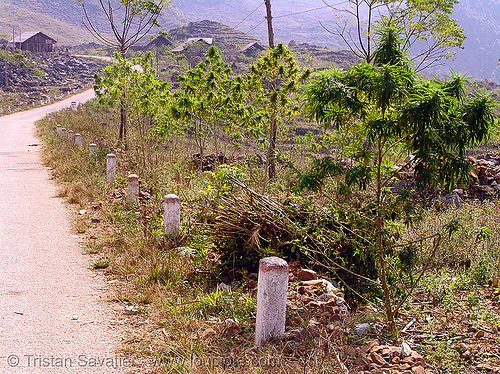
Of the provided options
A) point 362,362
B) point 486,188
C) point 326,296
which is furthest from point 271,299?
point 486,188

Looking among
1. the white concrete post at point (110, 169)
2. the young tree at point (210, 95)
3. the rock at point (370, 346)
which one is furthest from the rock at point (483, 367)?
the white concrete post at point (110, 169)

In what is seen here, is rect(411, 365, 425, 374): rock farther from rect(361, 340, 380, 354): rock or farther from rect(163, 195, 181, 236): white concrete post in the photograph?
rect(163, 195, 181, 236): white concrete post

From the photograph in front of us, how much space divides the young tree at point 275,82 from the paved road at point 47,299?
4.98 meters

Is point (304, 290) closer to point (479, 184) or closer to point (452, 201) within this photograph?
point (452, 201)

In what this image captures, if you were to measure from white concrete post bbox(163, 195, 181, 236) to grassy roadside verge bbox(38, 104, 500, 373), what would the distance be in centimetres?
16

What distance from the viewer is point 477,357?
11.5ft

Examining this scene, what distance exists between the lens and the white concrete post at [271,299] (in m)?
3.37

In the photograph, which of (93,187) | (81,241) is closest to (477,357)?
(81,241)

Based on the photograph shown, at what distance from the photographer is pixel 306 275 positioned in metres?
4.71

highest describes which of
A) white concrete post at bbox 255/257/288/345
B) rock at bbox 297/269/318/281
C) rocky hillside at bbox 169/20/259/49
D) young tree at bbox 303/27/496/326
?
rocky hillside at bbox 169/20/259/49

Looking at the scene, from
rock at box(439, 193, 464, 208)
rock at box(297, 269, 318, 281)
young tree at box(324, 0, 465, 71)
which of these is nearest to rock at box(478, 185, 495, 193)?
rock at box(439, 193, 464, 208)

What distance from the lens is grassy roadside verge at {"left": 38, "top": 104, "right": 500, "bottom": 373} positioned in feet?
11.0

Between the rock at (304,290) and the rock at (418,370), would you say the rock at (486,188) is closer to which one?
the rock at (304,290)

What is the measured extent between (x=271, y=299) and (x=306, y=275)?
54.7 inches
